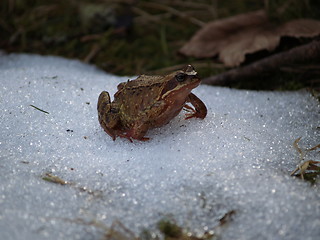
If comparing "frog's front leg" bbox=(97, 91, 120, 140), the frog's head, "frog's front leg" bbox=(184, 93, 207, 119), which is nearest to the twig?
"frog's front leg" bbox=(184, 93, 207, 119)

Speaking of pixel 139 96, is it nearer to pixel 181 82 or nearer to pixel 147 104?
pixel 147 104


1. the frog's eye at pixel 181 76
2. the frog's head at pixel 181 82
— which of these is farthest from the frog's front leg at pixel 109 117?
the frog's eye at pixel 181 76

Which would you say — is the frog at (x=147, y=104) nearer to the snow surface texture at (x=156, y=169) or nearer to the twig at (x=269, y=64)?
the snow surface texture at (x=156, y=169)

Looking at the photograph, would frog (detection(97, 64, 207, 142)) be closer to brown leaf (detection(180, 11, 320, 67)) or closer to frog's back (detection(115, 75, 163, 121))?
frog's back (detection(115, 75, 163, 121))

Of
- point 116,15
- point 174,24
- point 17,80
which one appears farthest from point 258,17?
point 17,80

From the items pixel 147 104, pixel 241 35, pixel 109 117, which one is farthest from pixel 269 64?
pixel 109 117

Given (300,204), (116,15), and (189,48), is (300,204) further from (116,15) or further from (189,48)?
(116,15)

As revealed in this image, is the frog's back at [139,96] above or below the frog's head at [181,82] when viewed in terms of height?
below
